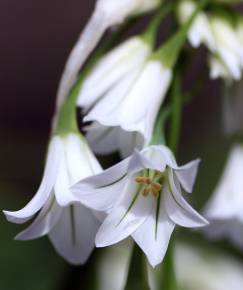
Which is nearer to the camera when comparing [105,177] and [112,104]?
[105,177]

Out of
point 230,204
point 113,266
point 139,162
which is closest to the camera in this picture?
point 139,162

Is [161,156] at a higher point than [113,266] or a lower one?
higher

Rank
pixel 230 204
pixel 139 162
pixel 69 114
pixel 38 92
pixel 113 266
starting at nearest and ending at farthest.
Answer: pixel 139 162
pixel 69 114
pixel 230 204
pixel 113 266
pixel 38 92

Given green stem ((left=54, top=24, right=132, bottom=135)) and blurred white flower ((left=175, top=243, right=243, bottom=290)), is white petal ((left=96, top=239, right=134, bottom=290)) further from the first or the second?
green stem ((left=54, top=24, right=132, bottom=135))

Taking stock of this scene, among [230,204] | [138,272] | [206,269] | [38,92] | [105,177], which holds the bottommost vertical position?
[206,269]

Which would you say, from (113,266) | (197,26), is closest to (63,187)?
(197,26)

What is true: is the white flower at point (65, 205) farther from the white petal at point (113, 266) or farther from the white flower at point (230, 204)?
the white petal at point (113, 266)

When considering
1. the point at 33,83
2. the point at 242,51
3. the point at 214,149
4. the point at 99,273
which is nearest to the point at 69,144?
the point at 242,51

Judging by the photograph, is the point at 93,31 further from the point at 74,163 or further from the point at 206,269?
the point at 206,269
